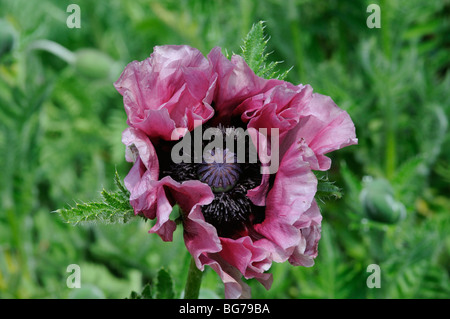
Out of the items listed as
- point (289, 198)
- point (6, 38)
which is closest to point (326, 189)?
point (289, 198)

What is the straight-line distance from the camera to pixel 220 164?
1202mm

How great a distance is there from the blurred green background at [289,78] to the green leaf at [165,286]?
0.69 meters

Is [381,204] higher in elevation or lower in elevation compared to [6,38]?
lower

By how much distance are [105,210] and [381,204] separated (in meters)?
0.94

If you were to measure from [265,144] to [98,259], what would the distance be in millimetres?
1603

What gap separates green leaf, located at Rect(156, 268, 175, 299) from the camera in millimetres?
1342

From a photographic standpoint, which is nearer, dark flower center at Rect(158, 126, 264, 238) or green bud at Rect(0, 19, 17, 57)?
dark flower center at Rect(158, 126, 264, 238)

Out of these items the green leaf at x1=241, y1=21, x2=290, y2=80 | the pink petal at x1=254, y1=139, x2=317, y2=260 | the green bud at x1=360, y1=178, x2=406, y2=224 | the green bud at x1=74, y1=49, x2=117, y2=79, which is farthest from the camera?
the green bud at x1=74, y1=49, x2=117, y2=79

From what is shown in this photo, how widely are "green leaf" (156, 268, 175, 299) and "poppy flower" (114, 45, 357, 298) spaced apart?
24cm

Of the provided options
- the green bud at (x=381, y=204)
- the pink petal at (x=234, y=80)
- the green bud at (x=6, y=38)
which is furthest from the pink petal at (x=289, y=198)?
the green bud at (x=6, y=38)

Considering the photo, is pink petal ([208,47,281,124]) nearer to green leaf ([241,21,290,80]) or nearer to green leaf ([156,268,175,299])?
green leaf ([241,21,290,80])

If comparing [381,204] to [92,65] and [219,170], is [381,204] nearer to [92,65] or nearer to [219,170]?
[219,170]

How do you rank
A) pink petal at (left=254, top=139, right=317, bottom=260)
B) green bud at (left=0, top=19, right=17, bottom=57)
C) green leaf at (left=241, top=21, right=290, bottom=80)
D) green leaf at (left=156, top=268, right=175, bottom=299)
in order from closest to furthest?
1. pink petal at (left=254, top=139, right=317, bottom=260)
2. green leaf at (left=241, top=21, right=290, bottom=80)
3. green leaf at (left=156, top=268, right=175, bottom=299)
4. green bud at (left=0, top=19, right=17, bottom=57)

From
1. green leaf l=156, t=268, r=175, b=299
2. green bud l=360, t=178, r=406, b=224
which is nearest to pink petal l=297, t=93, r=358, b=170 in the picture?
green leaf l=156, t=268, r=175, b=299
